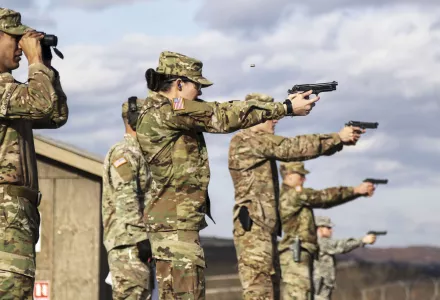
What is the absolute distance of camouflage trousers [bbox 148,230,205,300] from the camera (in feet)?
28.1

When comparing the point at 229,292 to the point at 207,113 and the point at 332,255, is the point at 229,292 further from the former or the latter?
the point at 207,113

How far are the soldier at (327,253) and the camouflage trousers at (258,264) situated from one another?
7.17m

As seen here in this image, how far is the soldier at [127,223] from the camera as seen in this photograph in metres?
10.4

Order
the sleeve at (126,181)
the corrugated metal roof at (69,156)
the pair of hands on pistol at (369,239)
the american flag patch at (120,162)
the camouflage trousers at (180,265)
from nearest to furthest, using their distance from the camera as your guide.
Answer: the camouflage trousers at (180,265) → the sleeve at (126,181) → the american flag patch at (120,162) → the corrugated metal roof at (69,156) → the pair of hands on pistol at (369,239)

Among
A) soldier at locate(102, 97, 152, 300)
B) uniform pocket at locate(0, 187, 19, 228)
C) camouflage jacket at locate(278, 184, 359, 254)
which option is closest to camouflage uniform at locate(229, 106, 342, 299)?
soldier at locate(102, 97, 152, 300)

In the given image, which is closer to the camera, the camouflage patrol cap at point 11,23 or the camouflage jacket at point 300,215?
the camouflage patrol cap at point 11,23

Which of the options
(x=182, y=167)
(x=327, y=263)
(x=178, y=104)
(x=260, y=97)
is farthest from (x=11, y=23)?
(x=327, y=263)

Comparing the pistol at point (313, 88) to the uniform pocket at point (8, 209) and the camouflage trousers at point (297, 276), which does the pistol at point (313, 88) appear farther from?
the camouflage trousers at point (297, 276)

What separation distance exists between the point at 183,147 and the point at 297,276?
6.64m

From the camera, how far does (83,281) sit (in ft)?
48.8

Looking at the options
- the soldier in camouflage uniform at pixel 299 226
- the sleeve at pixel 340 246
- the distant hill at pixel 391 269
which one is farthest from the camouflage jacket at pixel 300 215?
the sleeve at pixel 340 246

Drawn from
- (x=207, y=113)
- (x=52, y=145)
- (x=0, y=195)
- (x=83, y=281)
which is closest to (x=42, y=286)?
(x=83, y=281)

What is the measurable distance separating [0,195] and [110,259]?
3.65 metres

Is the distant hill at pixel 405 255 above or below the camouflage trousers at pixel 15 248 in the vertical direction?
above
